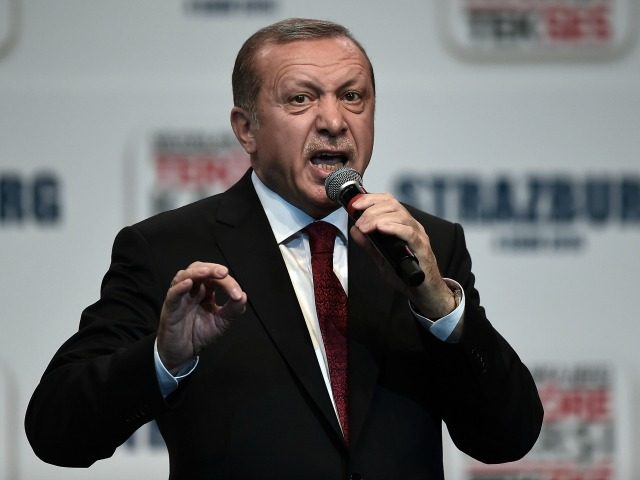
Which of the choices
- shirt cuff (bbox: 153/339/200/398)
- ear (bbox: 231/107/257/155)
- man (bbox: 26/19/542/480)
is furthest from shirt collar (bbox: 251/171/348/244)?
shirt cuff (bbox: 153/339/200/398)

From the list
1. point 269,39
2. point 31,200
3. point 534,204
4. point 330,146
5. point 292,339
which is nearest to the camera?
point 292,339

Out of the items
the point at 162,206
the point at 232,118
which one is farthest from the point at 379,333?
the point at 162,206

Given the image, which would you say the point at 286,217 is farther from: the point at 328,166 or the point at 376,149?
the point at 376,149

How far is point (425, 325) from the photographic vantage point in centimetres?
172

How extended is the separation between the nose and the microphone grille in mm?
113

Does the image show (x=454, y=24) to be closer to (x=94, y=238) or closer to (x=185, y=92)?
(x=185, y=92)

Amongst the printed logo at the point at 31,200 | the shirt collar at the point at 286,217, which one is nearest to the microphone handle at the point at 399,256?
the shirt collar at the point at 286,217

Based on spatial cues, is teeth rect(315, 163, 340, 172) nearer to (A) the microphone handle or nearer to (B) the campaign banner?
(A) the microphone handle

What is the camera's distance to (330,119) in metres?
1.87

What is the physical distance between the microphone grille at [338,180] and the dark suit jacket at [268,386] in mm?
172

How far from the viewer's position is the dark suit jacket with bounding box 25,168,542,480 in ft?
5.57

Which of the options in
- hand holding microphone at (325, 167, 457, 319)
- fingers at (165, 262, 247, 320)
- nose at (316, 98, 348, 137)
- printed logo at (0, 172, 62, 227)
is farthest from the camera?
printed logo at (0, 172, 62, 227)

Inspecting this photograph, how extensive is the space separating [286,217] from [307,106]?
20 cm

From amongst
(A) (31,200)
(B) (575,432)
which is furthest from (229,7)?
(B) (575,432)
